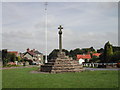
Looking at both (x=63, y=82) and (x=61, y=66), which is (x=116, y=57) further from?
(x=63, y=82)

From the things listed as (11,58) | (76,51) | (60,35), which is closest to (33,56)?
(11,58)

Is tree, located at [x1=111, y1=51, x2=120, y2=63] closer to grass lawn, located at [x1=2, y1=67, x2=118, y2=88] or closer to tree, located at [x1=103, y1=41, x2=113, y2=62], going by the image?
tree, located at [x1=103, y1=41, x2=113, y2=62]

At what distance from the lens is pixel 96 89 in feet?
38.2

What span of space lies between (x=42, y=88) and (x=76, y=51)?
13013 centimetres

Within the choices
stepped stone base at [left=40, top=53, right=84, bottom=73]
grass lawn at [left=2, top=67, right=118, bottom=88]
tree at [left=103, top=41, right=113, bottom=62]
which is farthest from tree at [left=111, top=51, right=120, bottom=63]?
grass lawn at [left=2, top=67, right=118, bottom=88]

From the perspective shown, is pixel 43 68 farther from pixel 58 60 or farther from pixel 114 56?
pixel 114 56


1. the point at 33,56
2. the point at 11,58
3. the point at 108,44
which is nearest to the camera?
the point at 108,44

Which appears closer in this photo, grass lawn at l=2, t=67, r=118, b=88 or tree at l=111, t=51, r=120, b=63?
grass lawn at l=2, t=67, r=118, b=88

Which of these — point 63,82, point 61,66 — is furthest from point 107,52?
point 63,82

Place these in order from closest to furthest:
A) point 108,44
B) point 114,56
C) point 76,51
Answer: point 114,56 → point 108,44 → point 76,51

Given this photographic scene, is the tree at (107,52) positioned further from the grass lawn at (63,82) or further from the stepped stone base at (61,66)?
the grass lawn at (63,82)

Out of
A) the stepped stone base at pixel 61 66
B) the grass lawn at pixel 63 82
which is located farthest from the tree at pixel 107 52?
the grass lawn at pixel 63 82

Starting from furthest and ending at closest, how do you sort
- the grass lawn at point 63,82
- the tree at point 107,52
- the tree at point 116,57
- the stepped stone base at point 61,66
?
the tree at point 107,52 < the tree at point 116,57 < the stepped stone base at point 61,66 < the grass lawn at point 63,82

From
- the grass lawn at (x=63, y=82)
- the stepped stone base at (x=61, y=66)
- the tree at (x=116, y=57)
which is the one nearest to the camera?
the grass lawn at (x=63, y=82)
